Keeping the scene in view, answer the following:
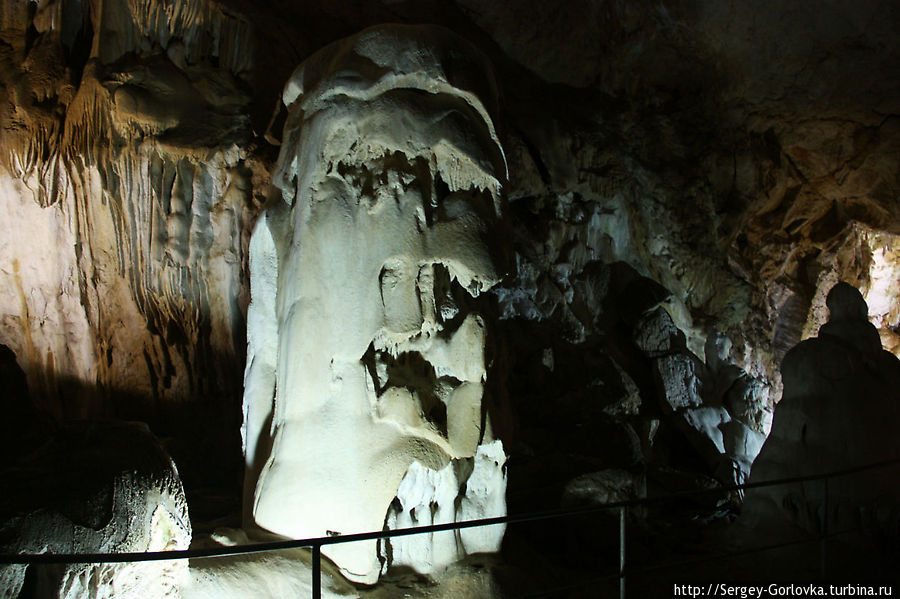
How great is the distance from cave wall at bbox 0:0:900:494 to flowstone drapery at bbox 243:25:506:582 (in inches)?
20.7

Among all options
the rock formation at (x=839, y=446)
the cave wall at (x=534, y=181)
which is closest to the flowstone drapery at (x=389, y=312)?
the cave wall at (x=534, y=181)

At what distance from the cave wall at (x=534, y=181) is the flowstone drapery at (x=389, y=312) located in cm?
53

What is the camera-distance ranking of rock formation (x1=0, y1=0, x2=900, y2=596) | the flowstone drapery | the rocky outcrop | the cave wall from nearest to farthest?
1. the rocky outcrop
2. the flowstone drapery
3. rock formation (x1=0, y1=0, x2=900, y2=596)
4. the cave wall

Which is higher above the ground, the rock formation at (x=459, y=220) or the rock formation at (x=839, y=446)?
the rock formation at (x=459, y=220)

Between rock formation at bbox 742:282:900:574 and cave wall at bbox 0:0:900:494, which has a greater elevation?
cave wall at bbox 0:0:900:494

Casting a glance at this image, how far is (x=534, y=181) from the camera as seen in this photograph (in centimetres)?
789

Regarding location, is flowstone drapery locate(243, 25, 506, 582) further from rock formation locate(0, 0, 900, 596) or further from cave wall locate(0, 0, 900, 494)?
cave wall locate(0, 0, 900, 494)

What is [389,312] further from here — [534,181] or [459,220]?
[534,181]

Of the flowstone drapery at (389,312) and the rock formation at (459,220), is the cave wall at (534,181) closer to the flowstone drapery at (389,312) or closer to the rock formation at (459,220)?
the rock formation at (459,220)

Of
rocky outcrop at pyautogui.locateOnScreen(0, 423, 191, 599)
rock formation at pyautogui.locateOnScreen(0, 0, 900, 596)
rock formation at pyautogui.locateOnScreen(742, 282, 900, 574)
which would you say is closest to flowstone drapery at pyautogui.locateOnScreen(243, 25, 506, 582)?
rock formation at pyautogui.locateOnScreen(0, 0, 900, 596)

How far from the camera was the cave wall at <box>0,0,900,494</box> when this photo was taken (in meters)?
5.19

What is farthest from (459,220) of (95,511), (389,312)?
(95,511)

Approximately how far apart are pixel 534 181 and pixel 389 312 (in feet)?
16.0

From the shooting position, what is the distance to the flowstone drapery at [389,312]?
3.35m
